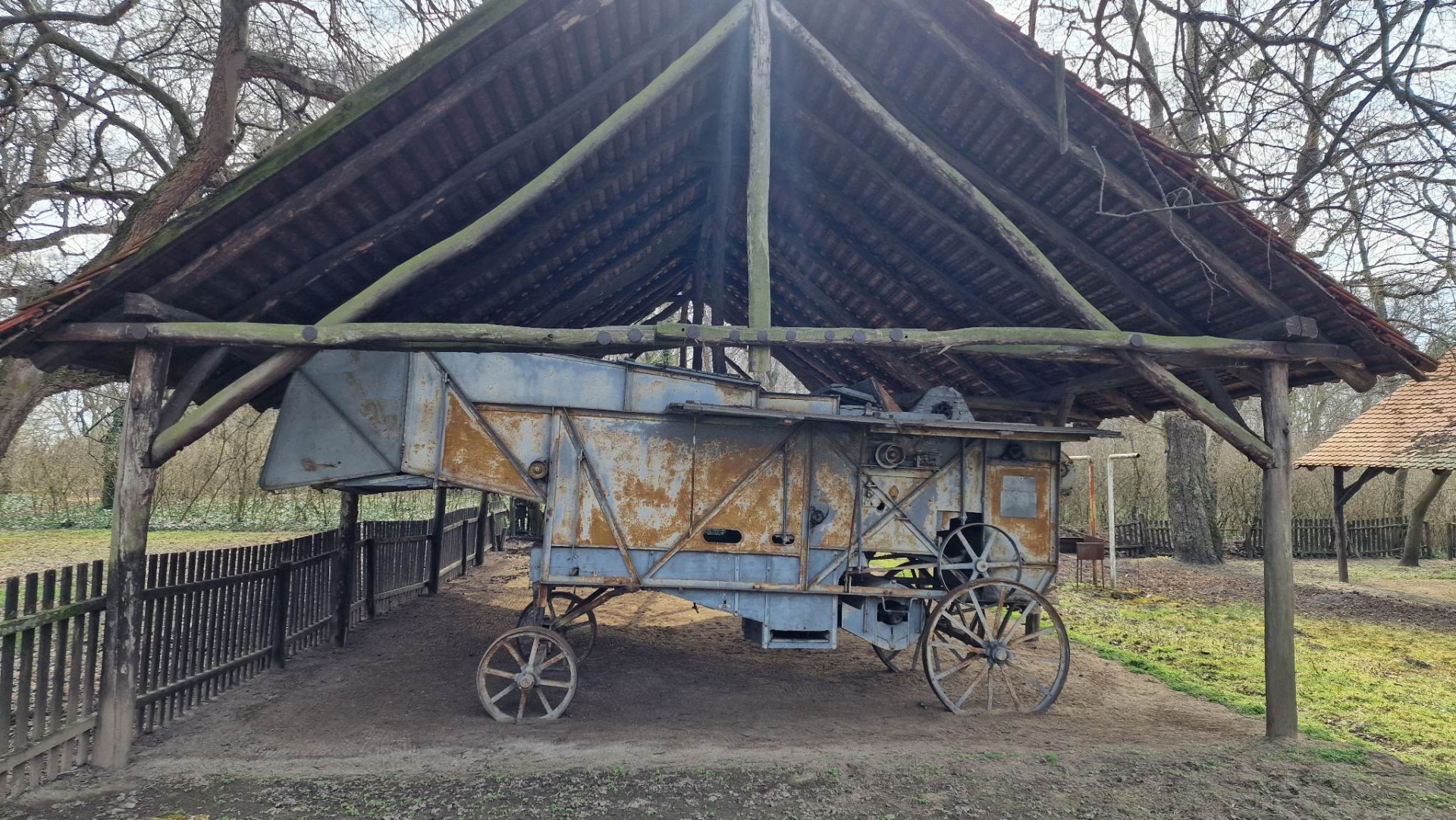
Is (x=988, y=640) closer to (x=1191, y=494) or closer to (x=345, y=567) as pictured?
(x=345, y=567)

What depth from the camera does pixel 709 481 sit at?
703 centimetres

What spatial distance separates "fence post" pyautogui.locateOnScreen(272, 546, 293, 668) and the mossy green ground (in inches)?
393

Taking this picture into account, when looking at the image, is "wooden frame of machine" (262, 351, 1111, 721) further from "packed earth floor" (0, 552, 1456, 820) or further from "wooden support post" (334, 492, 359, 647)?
"wooden support post" (334, 492, 359, 647)

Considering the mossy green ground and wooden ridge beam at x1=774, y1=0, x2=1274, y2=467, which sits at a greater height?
wooden ridge beam at x1=774, y1=0, x2=1274, y2=467

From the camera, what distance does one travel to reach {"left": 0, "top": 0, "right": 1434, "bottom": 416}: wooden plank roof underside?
556 cm

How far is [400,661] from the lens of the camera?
873cm

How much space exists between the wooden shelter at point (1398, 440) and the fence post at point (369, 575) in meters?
19.2

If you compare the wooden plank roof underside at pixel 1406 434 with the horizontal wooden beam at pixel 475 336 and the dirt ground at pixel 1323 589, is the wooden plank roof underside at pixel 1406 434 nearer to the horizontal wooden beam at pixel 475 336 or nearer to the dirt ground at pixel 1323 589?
the dirt ground at pixel 1323 589

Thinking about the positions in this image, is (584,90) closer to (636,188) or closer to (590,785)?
(636,188)

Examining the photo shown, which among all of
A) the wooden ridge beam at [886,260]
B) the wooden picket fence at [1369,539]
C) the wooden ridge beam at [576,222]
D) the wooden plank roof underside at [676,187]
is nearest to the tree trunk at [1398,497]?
the wooden picket fence at [1369,539]

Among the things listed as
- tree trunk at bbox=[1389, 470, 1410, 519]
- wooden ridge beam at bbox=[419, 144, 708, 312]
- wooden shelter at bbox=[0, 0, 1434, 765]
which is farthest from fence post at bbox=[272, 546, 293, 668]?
tree trunk at bbox=[1389, 470, 1410, 519]

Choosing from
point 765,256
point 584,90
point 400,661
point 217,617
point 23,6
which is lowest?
point 400,661

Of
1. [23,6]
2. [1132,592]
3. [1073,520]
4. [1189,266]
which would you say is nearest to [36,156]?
[23,6]

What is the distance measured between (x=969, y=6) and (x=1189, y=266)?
3.12 metres
